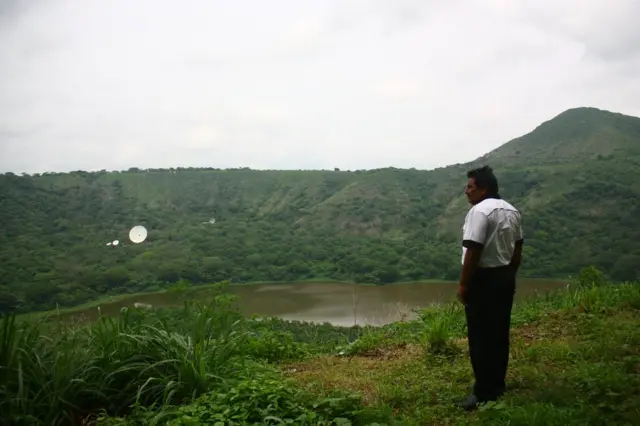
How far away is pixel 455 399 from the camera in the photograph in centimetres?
322

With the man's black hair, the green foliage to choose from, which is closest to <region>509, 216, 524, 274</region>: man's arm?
the man's black hair

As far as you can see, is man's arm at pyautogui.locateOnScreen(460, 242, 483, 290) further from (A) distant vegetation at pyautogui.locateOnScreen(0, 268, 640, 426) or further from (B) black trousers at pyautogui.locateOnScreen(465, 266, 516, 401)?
(A) distant vegetation at pyautogui.locateOnScreen(0, 268, 640, 426)

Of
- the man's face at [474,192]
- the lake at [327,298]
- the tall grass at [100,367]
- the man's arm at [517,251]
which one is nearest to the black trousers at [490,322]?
the man's arm at [517,251]

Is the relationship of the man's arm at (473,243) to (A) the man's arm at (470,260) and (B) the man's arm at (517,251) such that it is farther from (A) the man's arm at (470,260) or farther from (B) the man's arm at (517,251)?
(B) the man's arm at (517,251)

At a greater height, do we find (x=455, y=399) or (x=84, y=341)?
(x=84, y=341)

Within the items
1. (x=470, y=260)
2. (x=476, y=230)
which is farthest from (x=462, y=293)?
(x=476, y=230)

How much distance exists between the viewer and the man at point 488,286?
3.05 m

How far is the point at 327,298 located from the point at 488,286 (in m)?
35.3

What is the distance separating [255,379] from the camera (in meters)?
3.34

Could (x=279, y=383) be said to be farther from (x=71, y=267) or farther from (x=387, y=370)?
(x=71, y=267)

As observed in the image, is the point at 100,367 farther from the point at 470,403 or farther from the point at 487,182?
the point at 487,182

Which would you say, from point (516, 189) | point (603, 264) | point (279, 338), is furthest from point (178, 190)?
point (279, 338)

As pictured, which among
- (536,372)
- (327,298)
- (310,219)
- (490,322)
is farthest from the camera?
(310,219)

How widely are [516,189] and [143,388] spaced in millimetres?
54993
